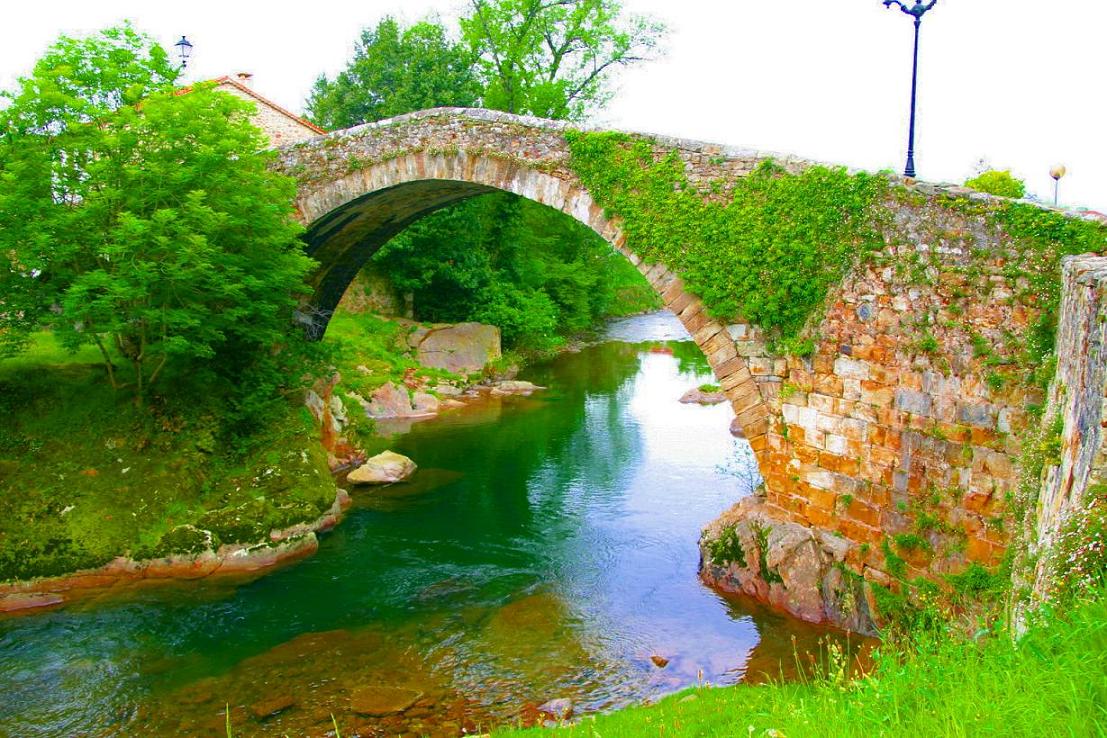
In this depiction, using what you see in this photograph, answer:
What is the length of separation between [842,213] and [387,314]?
54.8ft

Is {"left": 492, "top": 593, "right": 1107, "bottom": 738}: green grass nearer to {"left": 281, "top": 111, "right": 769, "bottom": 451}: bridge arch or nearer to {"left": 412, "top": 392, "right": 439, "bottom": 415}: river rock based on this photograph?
{"left": 281, "top": 111, "right": 769, "bottom": 451}: bridge arch

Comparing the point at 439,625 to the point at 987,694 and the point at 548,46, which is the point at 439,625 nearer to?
the point at 987,694

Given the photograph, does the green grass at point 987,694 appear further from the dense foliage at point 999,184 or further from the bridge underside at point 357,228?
the bridge underside at point 357,228

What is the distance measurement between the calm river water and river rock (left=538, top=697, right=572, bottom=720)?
0.12m

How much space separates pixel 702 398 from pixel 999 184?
1079 cm

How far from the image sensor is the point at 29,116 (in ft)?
32.4

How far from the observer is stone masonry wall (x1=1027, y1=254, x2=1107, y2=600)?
402 centimetres

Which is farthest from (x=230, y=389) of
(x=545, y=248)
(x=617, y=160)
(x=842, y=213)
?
(x=545, y=248)

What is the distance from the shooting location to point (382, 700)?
289 inches

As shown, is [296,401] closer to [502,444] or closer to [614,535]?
[502,444]

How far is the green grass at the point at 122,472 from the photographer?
32.8ft

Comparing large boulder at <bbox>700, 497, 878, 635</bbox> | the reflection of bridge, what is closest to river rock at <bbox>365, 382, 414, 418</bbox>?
the reflection of bridge

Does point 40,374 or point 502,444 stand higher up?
point 40,374

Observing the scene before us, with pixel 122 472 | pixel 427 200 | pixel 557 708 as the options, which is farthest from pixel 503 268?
pixel 557 708
